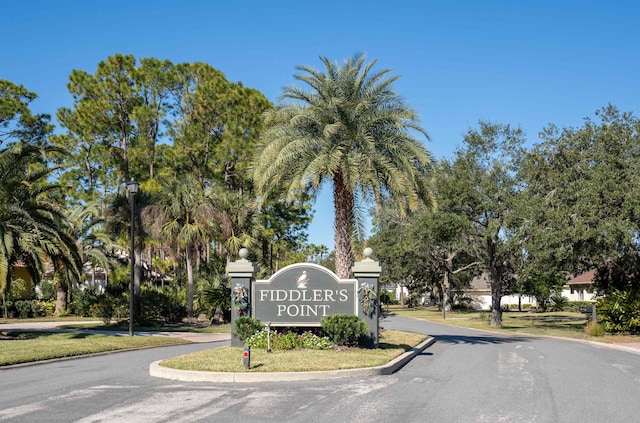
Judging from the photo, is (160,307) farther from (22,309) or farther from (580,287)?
(580,287)

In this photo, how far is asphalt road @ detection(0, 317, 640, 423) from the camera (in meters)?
9.23

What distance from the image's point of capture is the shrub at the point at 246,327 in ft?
59.7

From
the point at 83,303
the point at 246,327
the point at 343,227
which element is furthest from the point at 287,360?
the point at 83,303

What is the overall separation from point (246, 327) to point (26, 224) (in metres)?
10.3

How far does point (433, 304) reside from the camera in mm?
89688

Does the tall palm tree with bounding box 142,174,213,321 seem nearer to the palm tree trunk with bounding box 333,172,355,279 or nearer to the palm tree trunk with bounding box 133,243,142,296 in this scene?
the palm tree trunk with bounding box 133,243,142,296

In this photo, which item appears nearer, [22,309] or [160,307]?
[160,307]

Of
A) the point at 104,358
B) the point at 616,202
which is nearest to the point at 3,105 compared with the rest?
the point at 104,358

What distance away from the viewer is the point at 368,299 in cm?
1828

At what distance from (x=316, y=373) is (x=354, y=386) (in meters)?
1.29

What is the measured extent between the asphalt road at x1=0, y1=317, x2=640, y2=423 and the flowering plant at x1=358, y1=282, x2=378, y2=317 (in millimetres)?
2462

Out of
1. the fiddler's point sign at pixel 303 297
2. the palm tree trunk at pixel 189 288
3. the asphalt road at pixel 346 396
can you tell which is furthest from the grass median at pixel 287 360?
the palm tree trunk at pixel 189 288

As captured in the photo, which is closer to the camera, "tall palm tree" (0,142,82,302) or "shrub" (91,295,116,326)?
"tall palm tree" (0,142,82,302)

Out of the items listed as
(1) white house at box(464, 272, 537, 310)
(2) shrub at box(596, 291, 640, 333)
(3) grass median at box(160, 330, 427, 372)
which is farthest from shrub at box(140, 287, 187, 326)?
(1) white house at box(464, 272, 537, 310)
